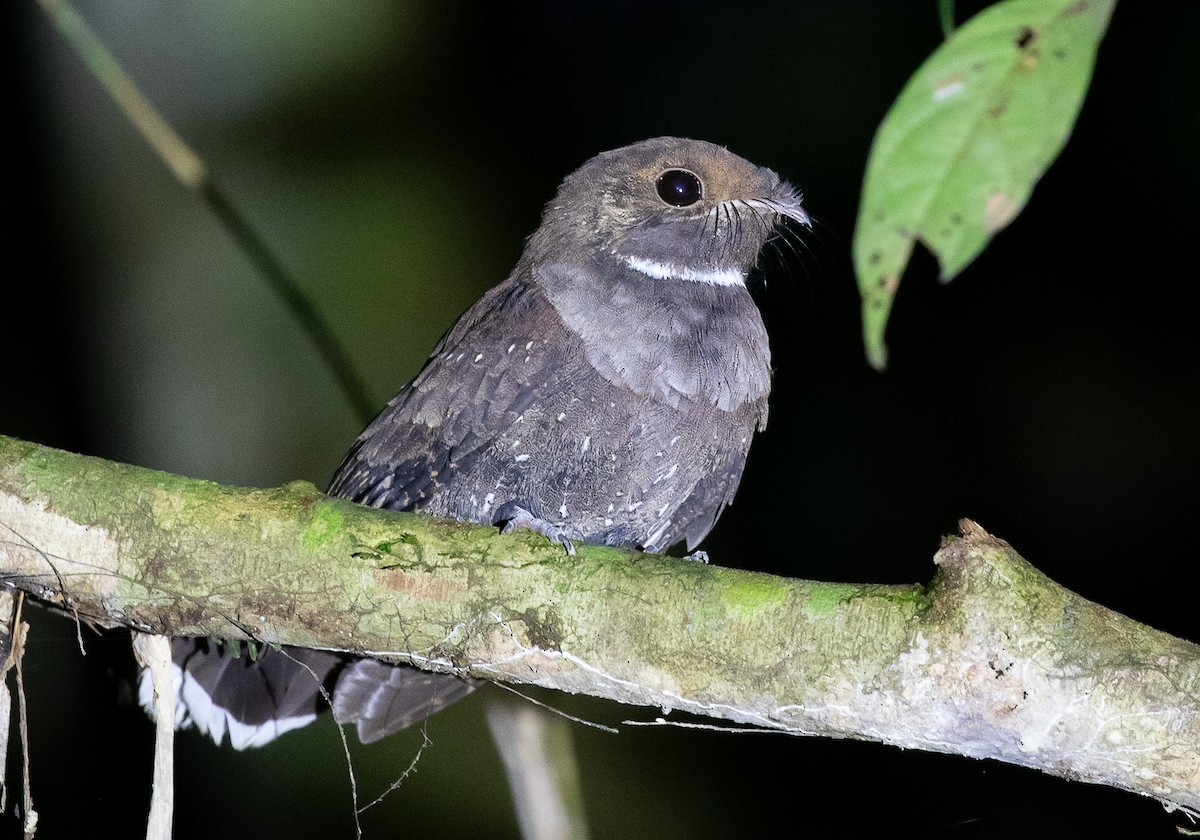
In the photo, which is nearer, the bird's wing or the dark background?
the bird's wing

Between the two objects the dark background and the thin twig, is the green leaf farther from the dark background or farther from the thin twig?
the thin twig

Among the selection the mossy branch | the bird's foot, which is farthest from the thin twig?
the mossy branch

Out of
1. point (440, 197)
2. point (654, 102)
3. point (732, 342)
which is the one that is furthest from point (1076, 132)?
point (440, 197)

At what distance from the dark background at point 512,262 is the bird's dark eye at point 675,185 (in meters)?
1.76

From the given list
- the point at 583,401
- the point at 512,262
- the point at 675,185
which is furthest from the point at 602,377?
the point at 512,262

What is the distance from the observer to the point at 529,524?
2.57 m

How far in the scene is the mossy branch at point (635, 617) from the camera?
183cm

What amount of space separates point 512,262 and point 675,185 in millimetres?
2940

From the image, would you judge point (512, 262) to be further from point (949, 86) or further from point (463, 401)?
Result: point (949, 86)

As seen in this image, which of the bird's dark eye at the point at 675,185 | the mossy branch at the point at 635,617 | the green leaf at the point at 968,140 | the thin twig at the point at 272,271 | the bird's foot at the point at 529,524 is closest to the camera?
the green leaf at the point at 968,140

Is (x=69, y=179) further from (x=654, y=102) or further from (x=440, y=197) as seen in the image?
(x=654, y=102)

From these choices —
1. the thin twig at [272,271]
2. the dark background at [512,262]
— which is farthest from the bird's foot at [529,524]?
the dark background at [512,262]

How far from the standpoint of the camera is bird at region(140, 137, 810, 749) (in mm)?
2729

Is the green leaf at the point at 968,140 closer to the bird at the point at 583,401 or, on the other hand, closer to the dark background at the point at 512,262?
the bird at the point at 583,401
